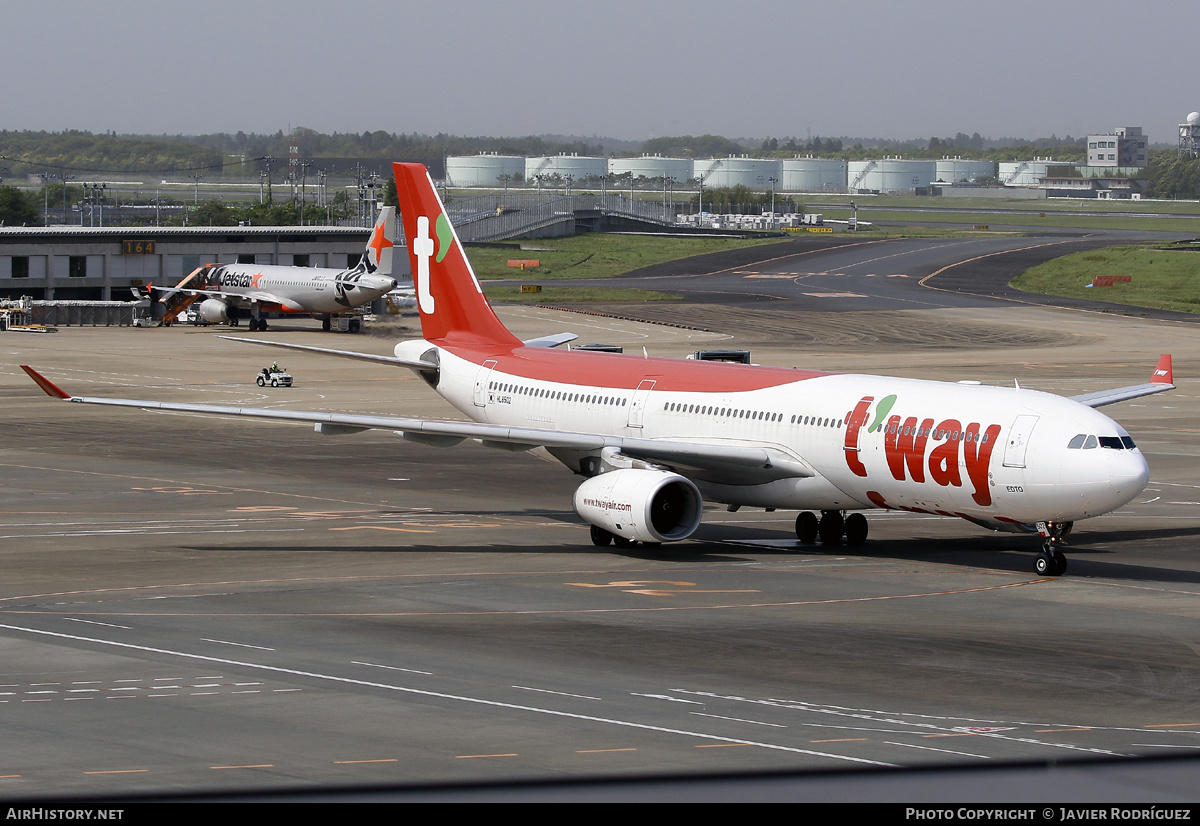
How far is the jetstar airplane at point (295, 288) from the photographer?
111m

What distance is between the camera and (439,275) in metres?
47.9

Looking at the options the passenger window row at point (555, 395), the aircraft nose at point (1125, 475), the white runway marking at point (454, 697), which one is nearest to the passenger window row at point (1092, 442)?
the aircraft nose at point (1125, 475)

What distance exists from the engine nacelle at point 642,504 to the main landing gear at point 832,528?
13.7 ft

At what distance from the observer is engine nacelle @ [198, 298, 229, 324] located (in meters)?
120

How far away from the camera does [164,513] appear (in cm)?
4334

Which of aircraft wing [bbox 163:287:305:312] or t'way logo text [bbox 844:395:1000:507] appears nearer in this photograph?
t'way logo text [bbox 844:395:1000:507]

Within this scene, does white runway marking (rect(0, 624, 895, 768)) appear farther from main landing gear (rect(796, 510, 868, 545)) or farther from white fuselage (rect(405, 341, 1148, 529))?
main landing gear (rect(796, 510, 868, 545))

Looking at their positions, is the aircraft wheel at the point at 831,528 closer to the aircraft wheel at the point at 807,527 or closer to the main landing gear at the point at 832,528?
the main landing gear at the point at 832,528

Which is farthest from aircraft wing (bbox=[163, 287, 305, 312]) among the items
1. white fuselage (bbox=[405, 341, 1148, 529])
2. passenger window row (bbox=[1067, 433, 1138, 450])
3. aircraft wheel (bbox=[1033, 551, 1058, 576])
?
passenger window row (bbox=[1067, 433, 1138, 450])

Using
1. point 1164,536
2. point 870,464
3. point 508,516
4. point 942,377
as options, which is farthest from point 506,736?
point 942,377

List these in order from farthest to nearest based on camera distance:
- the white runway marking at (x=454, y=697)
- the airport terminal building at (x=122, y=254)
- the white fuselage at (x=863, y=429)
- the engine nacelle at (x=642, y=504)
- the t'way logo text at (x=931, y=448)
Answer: the airport terminal building at (x=122, y=254), the engine nacelle at (x=642, y=504), the t'way logo text at (x=931, y=448), the white fuselage at (x=863, y=429), the white runway marking at (x=454, y=697)
